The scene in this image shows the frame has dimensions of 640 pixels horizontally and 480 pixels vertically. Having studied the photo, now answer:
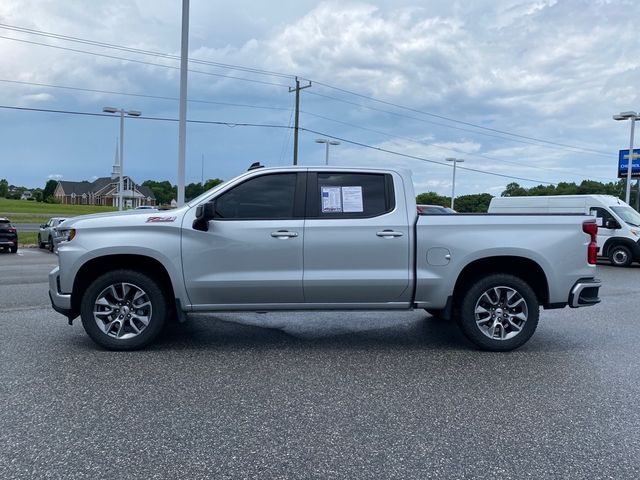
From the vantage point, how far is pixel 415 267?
581cm

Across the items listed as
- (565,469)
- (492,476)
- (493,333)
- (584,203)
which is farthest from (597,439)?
(584,203)

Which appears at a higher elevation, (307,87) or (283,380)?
(307,87)

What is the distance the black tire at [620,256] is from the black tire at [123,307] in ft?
53.6

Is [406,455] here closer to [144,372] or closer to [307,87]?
[144,372]

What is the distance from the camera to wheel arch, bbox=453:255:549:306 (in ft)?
19.6

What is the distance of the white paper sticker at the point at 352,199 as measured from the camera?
5859 millimetres

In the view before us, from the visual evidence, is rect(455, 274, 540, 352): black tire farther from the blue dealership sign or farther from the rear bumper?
the blue dealership sign

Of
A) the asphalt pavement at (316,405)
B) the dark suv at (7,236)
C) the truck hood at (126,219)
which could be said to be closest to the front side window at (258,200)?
the truck hood at (126,219)

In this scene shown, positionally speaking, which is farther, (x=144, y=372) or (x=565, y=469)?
(x=144, y=372)

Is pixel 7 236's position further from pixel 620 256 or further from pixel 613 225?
pixel 620 256

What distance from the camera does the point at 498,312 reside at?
5.92 metres

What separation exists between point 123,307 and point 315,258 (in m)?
2.04

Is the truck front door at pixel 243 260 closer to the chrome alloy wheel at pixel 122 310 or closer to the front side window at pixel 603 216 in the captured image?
the chrome alloy wheel at pixel 122 310

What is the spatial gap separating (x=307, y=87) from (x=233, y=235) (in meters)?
31.2
